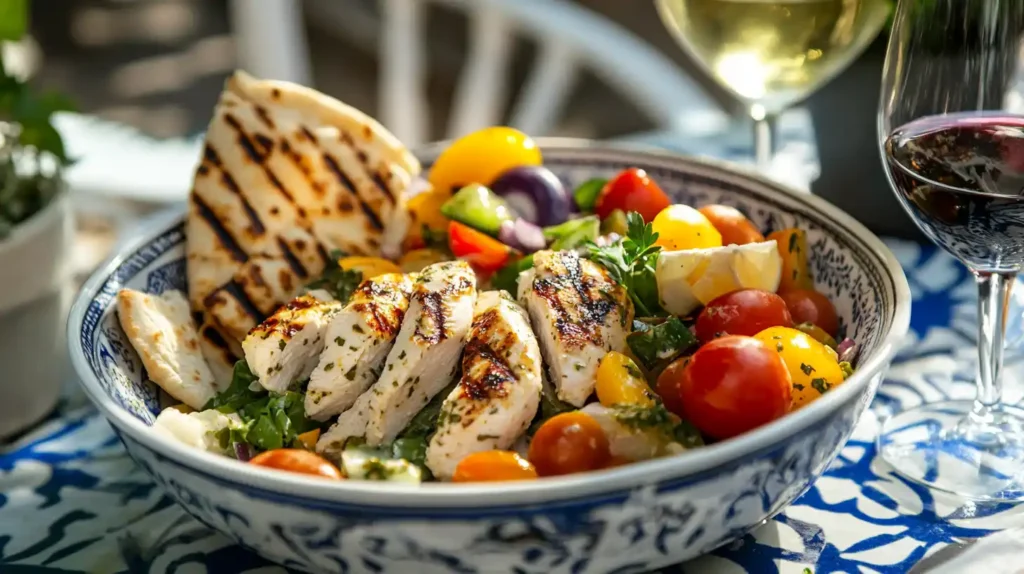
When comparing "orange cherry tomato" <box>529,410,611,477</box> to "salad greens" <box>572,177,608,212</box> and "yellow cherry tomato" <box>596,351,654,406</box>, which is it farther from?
"salad greens" <box>572,177,608,212</box>

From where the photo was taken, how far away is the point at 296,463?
1152 millimetres

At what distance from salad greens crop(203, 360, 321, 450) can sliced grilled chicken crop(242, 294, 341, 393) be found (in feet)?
0.09

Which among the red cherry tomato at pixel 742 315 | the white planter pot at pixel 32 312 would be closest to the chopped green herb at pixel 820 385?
the red cherry tomato at pixel 742 315

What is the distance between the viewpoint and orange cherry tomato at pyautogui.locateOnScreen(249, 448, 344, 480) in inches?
45.1

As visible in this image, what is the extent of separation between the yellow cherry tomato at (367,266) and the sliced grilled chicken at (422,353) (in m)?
0.28

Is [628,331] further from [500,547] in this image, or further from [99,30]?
[99,30]

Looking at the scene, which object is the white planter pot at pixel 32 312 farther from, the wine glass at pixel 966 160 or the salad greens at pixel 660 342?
the wine glass at pixel 966 160

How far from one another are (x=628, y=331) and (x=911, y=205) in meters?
0.40

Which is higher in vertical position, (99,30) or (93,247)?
(93,247)

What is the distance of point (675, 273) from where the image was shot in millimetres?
1467

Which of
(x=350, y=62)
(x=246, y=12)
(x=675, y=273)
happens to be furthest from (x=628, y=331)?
(x=350, y=62)

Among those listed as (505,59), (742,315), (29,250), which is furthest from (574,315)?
(505,59)

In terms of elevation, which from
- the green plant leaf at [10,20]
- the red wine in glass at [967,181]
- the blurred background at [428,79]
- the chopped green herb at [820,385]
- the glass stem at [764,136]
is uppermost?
the red wine in glass at [967,181]

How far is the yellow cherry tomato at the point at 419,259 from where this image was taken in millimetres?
1703
